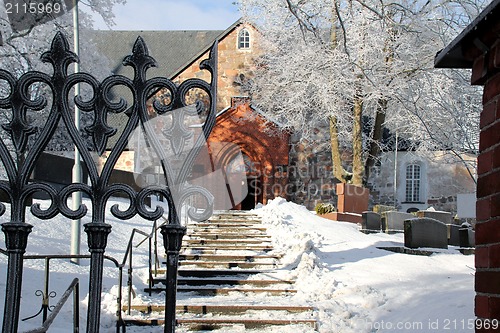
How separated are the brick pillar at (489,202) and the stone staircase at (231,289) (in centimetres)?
520

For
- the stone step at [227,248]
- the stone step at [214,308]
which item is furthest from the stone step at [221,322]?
the stone step at [227,248]

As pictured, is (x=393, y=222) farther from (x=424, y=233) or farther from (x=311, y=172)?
(x=311, y=172)

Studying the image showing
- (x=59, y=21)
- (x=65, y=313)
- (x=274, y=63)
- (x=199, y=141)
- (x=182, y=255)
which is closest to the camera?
(x=199, y=141)

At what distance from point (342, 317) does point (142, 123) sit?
5673mm

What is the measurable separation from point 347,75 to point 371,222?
4.56 metres

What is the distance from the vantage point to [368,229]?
1672cm

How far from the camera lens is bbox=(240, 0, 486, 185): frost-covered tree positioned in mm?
14930

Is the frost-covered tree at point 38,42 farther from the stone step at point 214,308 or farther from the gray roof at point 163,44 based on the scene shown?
the gray roof at point 163,44

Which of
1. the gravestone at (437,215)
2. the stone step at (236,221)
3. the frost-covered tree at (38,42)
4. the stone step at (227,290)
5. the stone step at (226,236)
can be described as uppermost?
the frost-covered tree at (38,42)

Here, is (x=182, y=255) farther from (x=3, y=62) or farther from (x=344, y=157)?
(x=344, y=157)

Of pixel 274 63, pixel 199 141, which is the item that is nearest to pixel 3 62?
pixel 274 63

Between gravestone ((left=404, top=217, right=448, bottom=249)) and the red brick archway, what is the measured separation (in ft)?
37.5

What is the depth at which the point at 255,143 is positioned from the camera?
949 inches

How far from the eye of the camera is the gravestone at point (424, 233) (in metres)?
12.7
